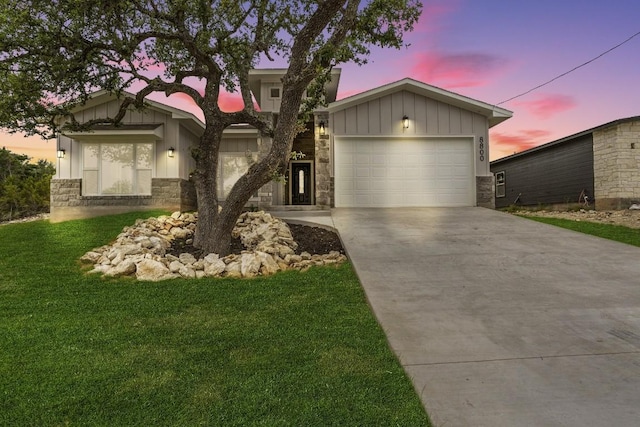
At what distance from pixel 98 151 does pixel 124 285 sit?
1014 cm

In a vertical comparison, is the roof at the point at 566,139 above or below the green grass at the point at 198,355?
above

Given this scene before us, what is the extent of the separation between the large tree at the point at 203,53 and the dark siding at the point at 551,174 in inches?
464

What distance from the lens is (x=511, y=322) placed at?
168 inches

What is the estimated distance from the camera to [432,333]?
4.01 meters

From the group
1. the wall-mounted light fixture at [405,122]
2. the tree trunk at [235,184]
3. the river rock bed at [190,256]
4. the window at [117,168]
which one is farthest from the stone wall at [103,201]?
the wall-mounted light fixture at [405,122]

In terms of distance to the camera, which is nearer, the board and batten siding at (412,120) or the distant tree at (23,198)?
the board and batten siding at (412,120)

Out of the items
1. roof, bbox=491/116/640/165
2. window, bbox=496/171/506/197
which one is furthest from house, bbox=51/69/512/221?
window, bbox=496/171/506/197

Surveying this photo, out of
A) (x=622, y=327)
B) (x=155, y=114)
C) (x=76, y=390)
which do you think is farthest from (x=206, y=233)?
(x=155, y=114)

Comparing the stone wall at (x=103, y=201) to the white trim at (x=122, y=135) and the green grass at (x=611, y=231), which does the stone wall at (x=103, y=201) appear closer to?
the white trim at (x=122, y=135)

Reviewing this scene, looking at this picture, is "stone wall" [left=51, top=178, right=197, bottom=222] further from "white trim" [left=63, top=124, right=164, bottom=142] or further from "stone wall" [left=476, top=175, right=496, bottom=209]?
"stone wall" [left=476, top=175, right=496, bottom=209]

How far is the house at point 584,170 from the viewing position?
559 inches

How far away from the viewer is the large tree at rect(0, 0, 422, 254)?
23.0ft

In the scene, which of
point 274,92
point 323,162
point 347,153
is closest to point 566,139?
point 347,153

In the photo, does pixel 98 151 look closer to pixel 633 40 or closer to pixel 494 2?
pixel 494 2
